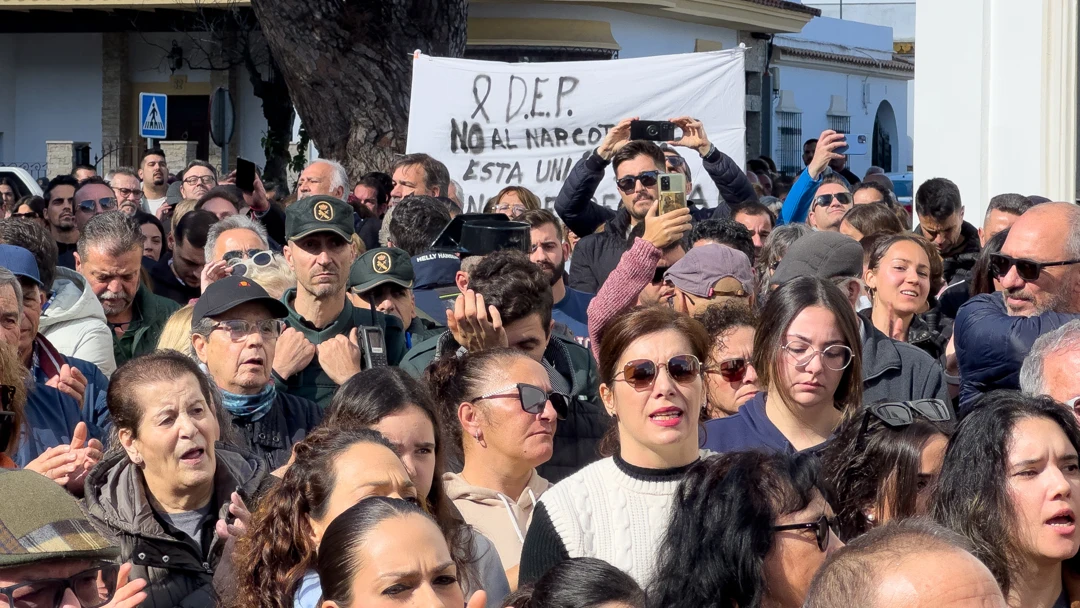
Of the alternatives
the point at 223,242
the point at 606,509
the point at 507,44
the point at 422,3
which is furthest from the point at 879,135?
the point at 606,509

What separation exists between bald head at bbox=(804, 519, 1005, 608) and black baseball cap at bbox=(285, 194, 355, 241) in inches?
141

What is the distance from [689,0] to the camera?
24.4 m

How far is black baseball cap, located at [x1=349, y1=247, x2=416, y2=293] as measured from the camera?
573 cm

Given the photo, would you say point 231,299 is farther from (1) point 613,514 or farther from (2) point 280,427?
(1) point 613,514

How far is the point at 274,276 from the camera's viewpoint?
19.7ft

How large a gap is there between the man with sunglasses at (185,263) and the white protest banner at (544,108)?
2.54m

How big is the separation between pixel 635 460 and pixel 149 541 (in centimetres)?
134

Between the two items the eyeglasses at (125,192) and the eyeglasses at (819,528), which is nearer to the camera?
the eyeglasses at (819,528)

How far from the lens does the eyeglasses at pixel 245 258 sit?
599 centimetres

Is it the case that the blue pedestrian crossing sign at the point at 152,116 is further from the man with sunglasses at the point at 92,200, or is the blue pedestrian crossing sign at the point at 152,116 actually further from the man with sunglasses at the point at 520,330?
the man with sunglasses at the point at 520,330

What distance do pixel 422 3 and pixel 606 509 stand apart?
1025 cm

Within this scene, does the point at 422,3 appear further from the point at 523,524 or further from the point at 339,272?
the point at 523,524

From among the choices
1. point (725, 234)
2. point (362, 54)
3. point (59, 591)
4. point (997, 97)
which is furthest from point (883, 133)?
point (59, 591)

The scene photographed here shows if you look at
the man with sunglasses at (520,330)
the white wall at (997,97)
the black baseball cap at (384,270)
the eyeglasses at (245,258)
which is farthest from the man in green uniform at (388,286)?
the white wall at (997,97)
